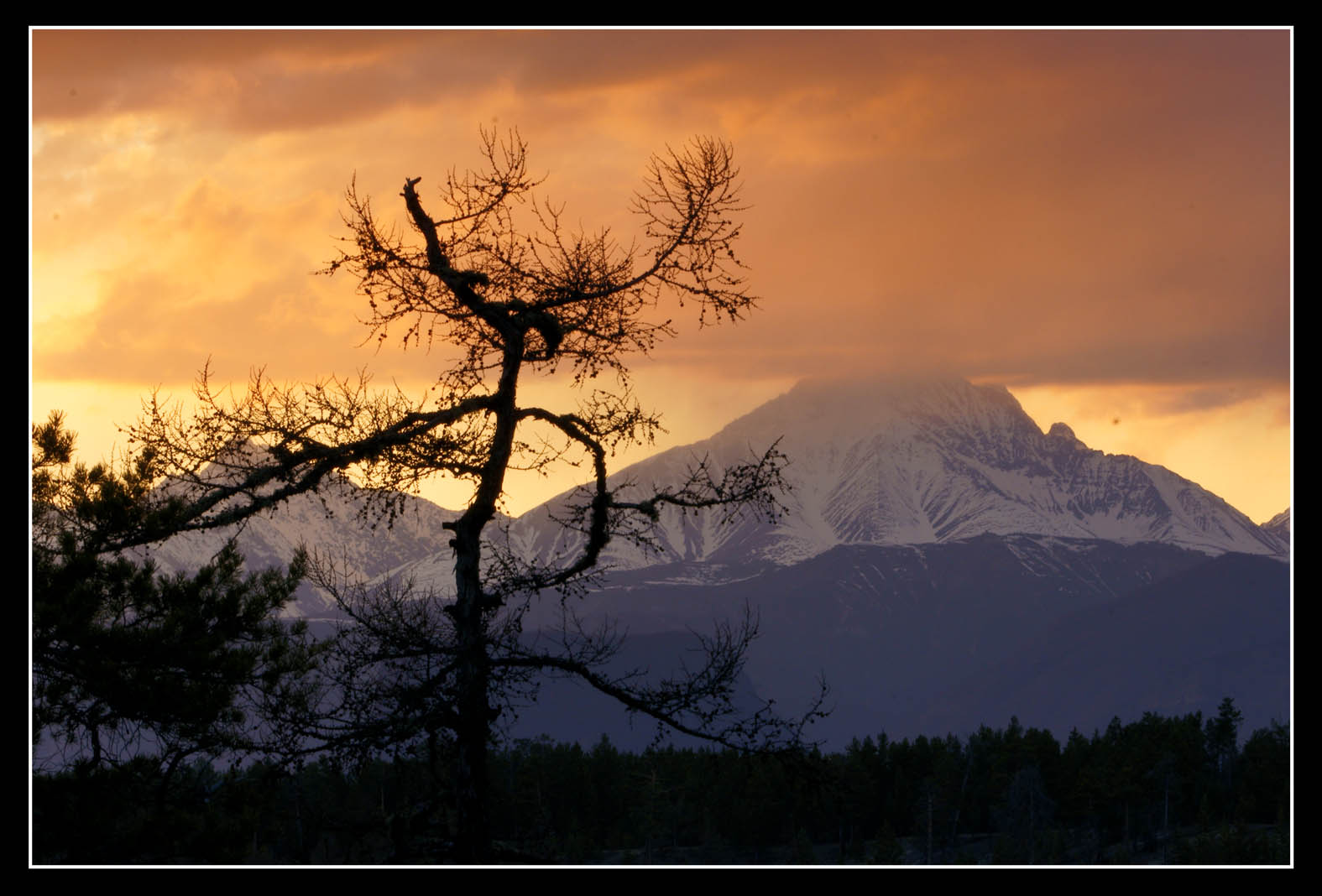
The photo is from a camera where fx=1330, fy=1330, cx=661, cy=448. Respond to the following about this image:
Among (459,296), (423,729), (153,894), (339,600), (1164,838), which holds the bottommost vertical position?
(1164,838)

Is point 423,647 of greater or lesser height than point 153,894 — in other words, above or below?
above

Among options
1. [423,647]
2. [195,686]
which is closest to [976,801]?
[195,686]

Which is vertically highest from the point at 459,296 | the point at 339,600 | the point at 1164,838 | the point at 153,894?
the point at 459,296

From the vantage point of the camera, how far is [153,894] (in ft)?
27.5

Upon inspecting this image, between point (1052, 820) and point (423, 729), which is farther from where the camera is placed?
point (1052, 820)

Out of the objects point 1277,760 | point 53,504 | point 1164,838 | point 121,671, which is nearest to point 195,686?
point 121,671

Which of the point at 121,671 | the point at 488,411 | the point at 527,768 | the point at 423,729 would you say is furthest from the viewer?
the point at 527,768

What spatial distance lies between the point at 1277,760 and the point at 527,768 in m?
51.2

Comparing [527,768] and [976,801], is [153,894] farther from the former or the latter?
[976,801]

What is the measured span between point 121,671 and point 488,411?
601 inches

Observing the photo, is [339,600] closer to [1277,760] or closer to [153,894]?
[153,894]

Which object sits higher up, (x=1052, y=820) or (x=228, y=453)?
(x=228, y=453)

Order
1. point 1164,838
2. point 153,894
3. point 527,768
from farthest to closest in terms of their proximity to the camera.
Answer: point 1164,838 < point 527,768 < point 153,894

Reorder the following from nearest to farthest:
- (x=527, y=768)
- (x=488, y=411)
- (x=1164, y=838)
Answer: (x=488, y=411) → (x=527, y=768) → (x=1164, y=838)
